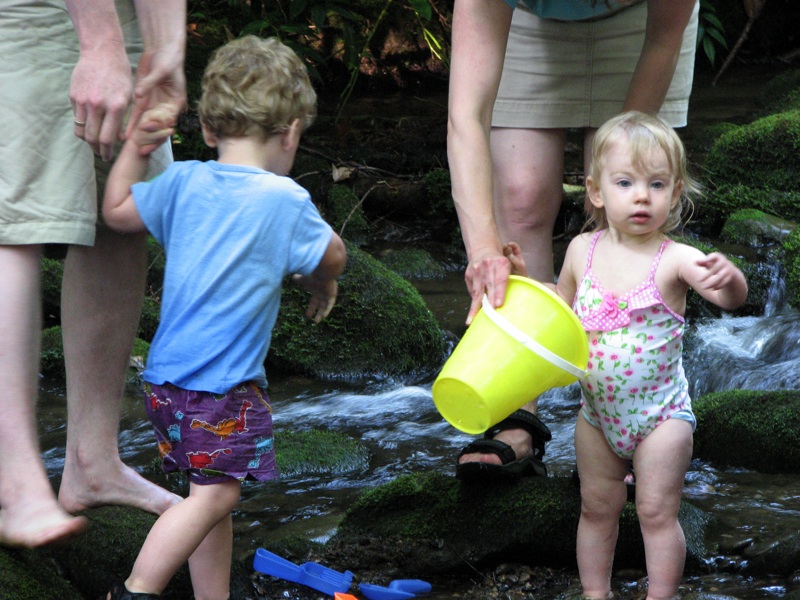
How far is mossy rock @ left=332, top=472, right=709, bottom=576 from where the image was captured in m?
2.93

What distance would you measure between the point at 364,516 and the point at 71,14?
1544 mm

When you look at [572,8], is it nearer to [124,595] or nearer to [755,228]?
[124,595]

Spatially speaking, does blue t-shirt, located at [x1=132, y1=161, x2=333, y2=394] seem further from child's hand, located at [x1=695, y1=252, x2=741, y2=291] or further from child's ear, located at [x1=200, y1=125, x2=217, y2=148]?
child's hand, located at [x1=695, y1=252, x2=741, y2=291]

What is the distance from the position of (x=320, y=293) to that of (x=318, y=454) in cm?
160

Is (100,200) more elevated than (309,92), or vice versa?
(309,92)

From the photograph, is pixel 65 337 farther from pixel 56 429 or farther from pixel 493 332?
pixel 56 429

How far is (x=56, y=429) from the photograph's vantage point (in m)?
4.51

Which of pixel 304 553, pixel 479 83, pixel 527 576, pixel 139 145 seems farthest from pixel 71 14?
pixel 527 576

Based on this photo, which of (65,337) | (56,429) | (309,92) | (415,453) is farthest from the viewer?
(56,429)

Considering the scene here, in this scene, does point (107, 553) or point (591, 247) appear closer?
point (591, 247)

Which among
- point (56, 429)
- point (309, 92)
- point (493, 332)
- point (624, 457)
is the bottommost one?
point (56, 429)

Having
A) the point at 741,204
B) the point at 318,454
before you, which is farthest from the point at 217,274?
the point at 741,204

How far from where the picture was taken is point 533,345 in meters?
2.32

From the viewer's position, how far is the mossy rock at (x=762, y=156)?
7258 millimetres
